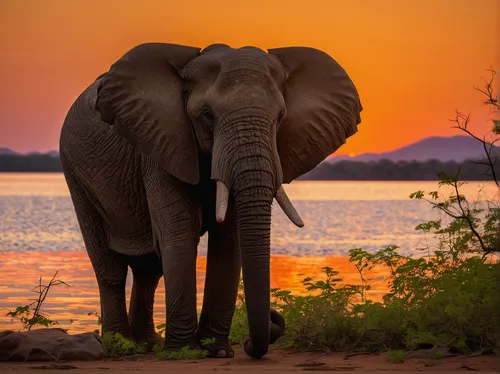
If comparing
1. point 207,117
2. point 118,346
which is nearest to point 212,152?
point 207,117

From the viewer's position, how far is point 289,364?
34.8 feet

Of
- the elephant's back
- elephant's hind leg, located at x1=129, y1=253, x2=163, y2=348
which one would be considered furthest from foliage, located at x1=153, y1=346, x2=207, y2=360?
elephant's hind leg, located at x1=129, y1=253, x2=163, y2=348

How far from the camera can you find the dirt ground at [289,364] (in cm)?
1007

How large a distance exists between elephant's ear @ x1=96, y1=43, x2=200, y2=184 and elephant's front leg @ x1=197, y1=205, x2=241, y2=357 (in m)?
0.83

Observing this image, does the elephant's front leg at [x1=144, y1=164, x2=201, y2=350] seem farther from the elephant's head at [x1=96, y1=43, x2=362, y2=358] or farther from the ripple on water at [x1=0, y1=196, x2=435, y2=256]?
the ripple on water at [x1=0, y1=196, x2=435, y2=256]

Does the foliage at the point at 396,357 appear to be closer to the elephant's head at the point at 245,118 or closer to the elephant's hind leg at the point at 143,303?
the elephant's head at the point at 245,118

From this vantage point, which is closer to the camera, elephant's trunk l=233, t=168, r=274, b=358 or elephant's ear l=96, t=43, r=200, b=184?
elephant's trunk l=233, t=168, r=274, b=358

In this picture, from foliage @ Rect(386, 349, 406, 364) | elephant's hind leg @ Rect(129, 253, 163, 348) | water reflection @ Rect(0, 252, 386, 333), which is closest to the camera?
foliage @ Rect(386, 349, 406, 364)

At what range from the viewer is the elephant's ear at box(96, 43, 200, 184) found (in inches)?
434

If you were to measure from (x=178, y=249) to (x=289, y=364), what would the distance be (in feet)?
4.73

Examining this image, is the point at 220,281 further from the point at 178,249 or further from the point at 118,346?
the point at 118,346

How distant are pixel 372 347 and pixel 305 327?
83cm

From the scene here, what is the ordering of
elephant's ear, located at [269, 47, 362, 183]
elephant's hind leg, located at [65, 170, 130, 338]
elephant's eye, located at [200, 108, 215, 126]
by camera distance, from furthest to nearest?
elephant's hind leg, located at [65, 170, 130, 338], elephant's ear, located at [269, 47, 362, 183], elephant's eye, located at [200, 108, 215, 126]

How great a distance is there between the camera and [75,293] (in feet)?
57.5
